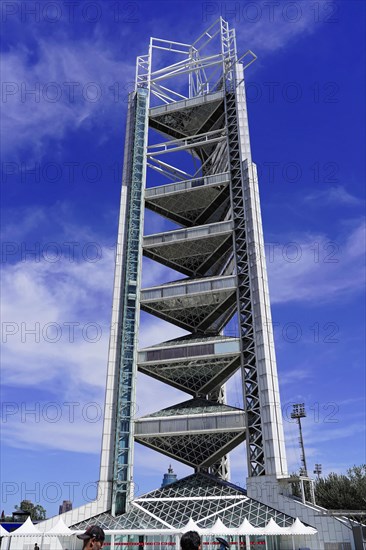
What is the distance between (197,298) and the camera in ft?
219

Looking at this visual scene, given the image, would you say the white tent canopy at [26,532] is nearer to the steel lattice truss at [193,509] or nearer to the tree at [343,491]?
the steel lattice truss at [193,509]

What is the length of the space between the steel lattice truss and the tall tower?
2.69 metres

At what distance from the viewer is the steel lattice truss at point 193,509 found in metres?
48.1

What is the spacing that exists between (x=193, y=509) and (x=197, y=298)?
2643 centimetres

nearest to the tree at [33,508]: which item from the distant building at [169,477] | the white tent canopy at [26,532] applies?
the distant building at [169,477]

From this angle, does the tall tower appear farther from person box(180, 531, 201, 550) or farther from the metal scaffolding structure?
person box(180, 531, 201, 550)

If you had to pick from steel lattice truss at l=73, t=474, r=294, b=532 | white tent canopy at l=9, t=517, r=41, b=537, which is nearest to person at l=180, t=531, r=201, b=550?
white tent canopy at l=9, t=517, r=41, b=537

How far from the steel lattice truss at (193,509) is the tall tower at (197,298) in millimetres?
2691

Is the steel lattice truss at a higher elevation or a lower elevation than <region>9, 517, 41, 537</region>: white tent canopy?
higher

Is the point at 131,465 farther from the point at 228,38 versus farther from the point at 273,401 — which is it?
the point at 228,38

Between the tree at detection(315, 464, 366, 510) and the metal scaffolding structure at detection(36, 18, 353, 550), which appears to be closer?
the metal scaffolding structure at detection(36, 18, 353, 550)

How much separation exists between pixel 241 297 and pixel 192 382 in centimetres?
1385

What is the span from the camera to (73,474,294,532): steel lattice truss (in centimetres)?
4812

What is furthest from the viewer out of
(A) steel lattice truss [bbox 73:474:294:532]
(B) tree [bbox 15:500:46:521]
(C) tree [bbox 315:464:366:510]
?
(B) tree [bbox 15:500:46:521]
